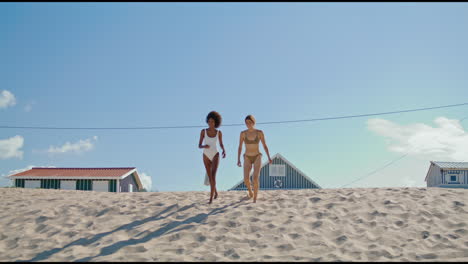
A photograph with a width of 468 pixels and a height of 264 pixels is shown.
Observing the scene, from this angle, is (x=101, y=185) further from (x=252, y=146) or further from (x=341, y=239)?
(x=341, y=239)

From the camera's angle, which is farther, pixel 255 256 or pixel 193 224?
pixel 193 224

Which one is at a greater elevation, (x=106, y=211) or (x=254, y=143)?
(x=254, y=143)

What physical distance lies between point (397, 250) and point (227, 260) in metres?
3.00

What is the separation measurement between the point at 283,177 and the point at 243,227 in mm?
20180

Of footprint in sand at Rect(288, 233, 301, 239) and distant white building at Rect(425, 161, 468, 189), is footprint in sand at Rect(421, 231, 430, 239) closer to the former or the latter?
footprint in sand at Rect(288, 233, 301, 239)

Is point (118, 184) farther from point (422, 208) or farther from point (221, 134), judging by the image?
point (422, 208)

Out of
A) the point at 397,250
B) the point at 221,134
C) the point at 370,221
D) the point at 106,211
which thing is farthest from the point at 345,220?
the point at 106,211

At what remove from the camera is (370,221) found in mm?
8273

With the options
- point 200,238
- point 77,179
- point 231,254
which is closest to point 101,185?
point 77,179

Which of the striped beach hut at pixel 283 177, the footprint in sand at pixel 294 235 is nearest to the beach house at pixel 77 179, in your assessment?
the striped beach hut at pixel 283 177

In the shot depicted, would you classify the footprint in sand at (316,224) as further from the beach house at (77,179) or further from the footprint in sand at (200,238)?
the beach house at (77,179)

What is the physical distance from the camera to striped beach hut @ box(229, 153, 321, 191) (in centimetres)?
2755

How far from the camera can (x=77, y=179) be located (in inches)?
1078

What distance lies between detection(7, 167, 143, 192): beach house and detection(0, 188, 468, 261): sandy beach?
16622mm
